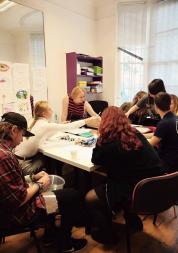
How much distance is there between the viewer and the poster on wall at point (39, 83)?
13.0ft

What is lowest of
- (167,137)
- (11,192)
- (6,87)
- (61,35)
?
(11,192)

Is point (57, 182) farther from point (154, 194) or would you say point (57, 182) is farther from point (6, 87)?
point (6, 87)

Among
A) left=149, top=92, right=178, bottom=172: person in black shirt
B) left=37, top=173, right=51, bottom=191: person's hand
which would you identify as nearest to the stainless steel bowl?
left=37, top=173, right=51, bottom=191: person's hand

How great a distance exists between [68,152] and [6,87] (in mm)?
2105

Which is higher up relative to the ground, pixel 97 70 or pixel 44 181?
pixel 97 70

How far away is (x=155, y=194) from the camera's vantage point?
1420 mm

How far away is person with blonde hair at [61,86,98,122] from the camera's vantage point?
10.6 ft

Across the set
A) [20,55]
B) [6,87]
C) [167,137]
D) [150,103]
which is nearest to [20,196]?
[167,137]

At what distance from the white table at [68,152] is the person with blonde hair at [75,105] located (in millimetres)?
914

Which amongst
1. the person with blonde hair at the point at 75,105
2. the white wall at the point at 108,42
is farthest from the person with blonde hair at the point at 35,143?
the white wall at the point at 108,42

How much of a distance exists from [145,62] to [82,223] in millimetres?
3852

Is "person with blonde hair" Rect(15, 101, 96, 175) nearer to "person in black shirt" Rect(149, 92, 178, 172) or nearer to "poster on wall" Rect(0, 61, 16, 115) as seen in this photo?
"person in black shirt" Rect(149, 92, 178, 172)

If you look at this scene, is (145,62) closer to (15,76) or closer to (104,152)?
(15,76)

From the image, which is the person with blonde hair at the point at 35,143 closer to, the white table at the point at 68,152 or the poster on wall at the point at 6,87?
the white table at the point at 68,152
